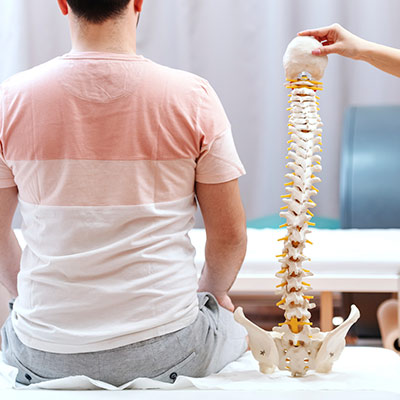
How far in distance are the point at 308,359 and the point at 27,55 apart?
2.41 metres

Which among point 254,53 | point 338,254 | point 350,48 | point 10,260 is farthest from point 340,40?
point 254,53

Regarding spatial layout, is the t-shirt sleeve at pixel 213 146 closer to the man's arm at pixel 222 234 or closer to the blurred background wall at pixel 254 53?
the man's arm at pixel 222 234

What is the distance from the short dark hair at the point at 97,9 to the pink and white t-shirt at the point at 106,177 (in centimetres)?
6

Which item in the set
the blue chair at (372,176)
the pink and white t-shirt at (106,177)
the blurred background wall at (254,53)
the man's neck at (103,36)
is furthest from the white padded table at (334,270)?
the blurred background wall at (254,53)

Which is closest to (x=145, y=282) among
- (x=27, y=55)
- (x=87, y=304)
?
(x=87, y=304)

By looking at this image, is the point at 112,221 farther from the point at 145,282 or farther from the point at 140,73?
the point at 140,73

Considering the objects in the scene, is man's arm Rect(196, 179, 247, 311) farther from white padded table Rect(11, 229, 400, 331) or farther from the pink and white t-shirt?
white padded table Rect(11, 229, 400, 331)

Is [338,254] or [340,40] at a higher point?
[340,40]

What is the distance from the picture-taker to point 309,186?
1179mm

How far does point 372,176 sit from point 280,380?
1497 mm

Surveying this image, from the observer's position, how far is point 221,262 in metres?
1.23

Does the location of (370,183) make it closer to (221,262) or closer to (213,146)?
(221,262)

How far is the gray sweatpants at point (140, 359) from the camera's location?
108 cm

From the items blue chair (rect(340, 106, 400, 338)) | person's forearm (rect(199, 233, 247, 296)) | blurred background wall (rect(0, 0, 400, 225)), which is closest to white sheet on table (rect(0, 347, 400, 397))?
person's forearm (rect(199, 233, 247, 296))
